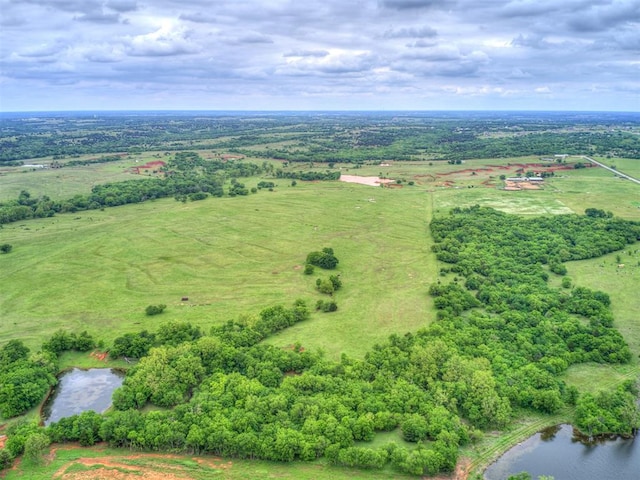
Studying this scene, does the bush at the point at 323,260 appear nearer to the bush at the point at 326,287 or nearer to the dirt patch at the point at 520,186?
the bush at the point at 326,287

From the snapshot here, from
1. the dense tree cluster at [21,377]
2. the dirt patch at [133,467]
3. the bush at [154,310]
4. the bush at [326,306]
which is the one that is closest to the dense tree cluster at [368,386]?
the dense tree cluster at [21,377]

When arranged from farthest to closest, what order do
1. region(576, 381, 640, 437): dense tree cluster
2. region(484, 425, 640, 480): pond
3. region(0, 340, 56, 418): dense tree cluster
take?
region(0, 340, 56, 418): dense tree cluster < region(576, 381, 640, 437): dense tree cluster < region(484, 425, 640, 480): pond

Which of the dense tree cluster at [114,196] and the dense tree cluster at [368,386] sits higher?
the dense tree cluster at [114,196]

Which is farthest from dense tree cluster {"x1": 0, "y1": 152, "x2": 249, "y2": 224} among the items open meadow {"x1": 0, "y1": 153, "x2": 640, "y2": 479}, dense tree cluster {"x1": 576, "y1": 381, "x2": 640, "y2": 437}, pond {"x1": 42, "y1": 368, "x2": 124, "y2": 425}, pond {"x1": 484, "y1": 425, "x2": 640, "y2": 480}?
pond {"x1": 484, "y1": 425, "x2": 640, "y2": 480}

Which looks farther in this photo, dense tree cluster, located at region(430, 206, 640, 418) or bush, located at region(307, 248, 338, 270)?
bush, located at region(307, 248, 338, 270)

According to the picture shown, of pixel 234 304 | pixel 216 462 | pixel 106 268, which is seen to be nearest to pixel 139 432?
pixel 216 462

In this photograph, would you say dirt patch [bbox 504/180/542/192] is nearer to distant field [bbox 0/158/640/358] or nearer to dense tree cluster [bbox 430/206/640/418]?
distant field [bbox 0/158/640/358]
